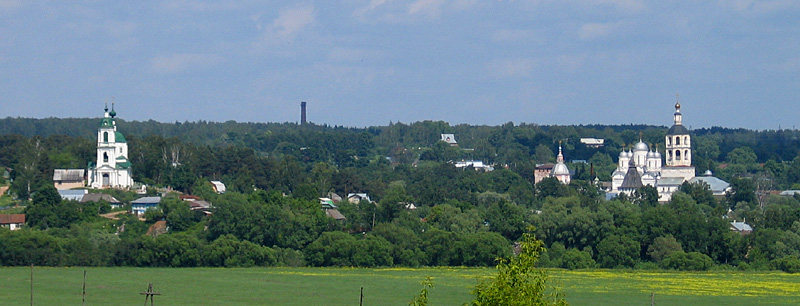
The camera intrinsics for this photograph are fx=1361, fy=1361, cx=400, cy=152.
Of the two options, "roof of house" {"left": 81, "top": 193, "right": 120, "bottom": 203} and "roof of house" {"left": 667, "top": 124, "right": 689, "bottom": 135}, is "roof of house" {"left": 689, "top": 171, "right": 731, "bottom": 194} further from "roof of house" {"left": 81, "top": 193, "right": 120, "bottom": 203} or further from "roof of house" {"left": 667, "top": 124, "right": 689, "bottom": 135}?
"roof of house" {"left": 81, "top": 193, "right": 120, "bottom": 203}

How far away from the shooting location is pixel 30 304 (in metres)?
51.8

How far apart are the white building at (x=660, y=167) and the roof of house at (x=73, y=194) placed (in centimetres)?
5993

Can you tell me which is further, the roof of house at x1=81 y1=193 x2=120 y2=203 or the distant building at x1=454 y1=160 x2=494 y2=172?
the distant building at x1=454 y1=160 x2=494 y2=172

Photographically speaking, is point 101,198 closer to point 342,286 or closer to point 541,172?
point 342,286

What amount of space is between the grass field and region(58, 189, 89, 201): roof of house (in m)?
26.8

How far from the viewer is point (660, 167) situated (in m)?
150

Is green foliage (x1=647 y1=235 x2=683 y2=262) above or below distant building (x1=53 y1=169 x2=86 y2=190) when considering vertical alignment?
below

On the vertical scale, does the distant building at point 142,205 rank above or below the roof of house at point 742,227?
above

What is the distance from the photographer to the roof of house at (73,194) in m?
97.3

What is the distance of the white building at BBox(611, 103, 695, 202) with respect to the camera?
463 ft

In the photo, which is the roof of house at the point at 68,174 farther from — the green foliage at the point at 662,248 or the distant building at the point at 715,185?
the distant building at the point at 715,185

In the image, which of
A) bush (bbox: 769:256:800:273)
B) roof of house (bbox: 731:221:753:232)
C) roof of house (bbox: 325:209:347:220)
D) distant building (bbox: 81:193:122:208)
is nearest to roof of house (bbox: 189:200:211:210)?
distant building (bbox: 81:193:122:208)

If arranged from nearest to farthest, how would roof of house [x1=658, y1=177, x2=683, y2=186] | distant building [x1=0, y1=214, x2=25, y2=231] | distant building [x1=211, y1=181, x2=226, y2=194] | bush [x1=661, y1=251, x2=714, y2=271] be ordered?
1. bush [x1=661, y1=251, x2=714, y2=271]
2. distant building [x1=0, y1=214, x2=25, y2=231]
3. distant building [x1=211, y1=181, x2=226, y2=194]
4. roof of house [x1=658, y1=177, x2=683, y2=186]

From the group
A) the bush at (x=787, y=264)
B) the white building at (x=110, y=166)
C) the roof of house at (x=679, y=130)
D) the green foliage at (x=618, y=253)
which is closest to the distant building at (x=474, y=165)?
the roof of house at (x=679, y=130)
